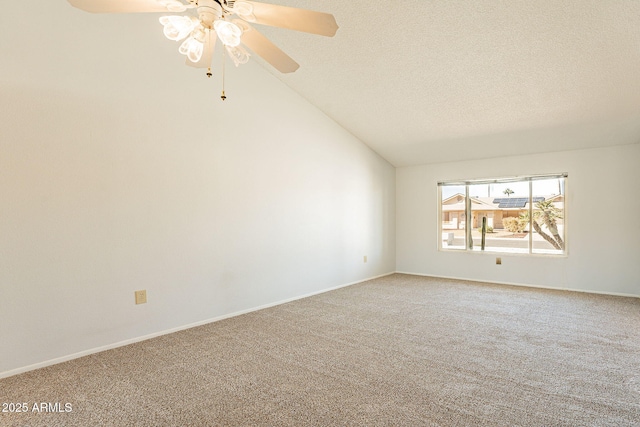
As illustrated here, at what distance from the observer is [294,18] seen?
63.8 inches

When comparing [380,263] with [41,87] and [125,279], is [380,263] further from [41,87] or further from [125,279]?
[41,87]

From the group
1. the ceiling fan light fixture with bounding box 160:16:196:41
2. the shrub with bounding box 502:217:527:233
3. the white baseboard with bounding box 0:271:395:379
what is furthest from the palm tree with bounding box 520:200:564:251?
the ceiling fan light fixture with bounding box 160:16:196:41

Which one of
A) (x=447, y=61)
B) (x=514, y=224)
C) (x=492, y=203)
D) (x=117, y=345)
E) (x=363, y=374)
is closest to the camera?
(x=363, y=374)

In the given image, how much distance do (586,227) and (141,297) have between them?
18.2 feet

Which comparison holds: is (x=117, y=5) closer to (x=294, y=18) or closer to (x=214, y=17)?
(x=214, y=17)

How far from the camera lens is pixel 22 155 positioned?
97.4 inches

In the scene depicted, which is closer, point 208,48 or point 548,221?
point 208,48

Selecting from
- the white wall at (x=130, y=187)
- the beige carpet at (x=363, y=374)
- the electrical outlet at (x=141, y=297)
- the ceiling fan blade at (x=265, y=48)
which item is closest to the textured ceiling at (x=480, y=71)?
the white wall at (x=130, y=187)

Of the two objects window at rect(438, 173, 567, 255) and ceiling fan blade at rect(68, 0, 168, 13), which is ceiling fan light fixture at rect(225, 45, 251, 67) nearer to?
ceiling fan blade at rect(68, 0, 168, 13)

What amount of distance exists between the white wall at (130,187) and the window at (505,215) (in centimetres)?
280

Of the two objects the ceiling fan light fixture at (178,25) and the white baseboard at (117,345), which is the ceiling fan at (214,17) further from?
the white baseboard at (117,345)

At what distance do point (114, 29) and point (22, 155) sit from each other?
1.27m

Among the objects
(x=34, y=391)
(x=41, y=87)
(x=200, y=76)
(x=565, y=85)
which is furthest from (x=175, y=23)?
(x=565, y=85)

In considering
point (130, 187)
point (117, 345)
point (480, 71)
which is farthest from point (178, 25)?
point (480, 71)
